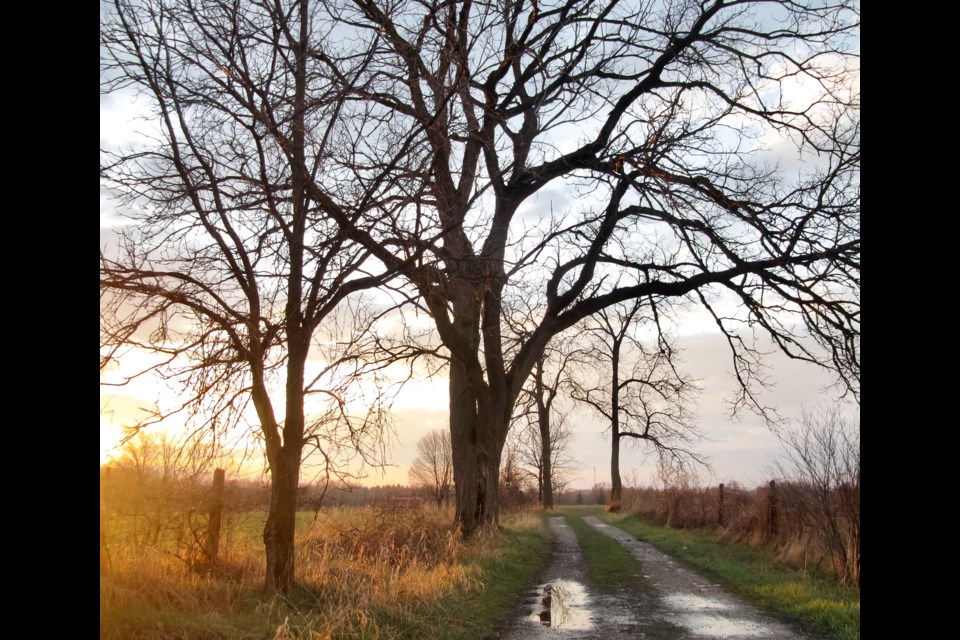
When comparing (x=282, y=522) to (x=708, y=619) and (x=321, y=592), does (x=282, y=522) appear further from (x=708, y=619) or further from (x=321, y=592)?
(x=708, y=619)

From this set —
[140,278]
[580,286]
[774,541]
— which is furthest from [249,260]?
[774,541]

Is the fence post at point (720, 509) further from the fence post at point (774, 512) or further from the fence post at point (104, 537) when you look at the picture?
the fence post at point (104, 537)

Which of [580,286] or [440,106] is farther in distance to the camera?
[580,286]

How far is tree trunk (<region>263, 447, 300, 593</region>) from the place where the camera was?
27.3ft

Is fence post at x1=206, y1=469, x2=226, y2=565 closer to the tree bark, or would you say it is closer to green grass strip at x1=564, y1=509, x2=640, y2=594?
green grass strip at x1=564, y1=509, x2=640, y2=594

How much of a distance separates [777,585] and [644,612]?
9.70 ft

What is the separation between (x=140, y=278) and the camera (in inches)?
299

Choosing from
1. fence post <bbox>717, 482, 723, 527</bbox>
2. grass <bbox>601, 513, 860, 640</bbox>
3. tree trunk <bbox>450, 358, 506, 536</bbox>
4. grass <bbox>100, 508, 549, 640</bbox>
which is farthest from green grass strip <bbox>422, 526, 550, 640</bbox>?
fence post <bbox>717, 482, 723, 527</bbox>

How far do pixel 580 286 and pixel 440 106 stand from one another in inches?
436

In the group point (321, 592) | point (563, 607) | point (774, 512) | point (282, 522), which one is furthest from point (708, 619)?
point (774, 512)

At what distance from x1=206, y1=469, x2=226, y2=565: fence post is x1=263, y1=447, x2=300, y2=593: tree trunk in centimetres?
66

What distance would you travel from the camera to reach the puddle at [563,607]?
8961mm
